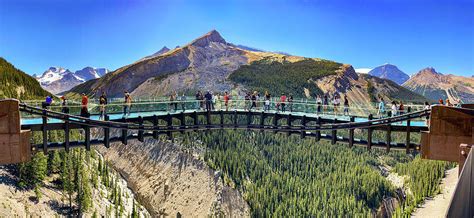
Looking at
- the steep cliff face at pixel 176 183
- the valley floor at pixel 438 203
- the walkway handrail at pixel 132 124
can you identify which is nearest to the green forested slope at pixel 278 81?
the valley floor at pixel 438 203

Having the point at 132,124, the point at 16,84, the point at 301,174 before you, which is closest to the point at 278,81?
the point at 301,174

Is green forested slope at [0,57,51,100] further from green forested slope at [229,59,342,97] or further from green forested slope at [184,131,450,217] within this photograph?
green forested slope at [229,59,342,97]

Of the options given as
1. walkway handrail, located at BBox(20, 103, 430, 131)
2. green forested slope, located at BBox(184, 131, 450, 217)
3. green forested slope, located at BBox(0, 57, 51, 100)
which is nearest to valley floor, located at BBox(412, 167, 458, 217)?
green forested slope, located at BBox(184, 131, 450, 217)

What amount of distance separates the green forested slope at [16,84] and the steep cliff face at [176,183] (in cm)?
3727

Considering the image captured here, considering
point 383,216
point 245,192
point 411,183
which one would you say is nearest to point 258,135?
point 245,192

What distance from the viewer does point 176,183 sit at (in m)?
88.6

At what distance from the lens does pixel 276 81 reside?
613 ft

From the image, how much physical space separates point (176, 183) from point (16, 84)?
6612 cm

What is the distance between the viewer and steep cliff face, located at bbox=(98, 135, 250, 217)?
85.3m

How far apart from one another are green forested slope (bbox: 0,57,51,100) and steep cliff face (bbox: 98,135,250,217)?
122ft

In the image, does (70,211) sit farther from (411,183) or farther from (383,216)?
(411,183)

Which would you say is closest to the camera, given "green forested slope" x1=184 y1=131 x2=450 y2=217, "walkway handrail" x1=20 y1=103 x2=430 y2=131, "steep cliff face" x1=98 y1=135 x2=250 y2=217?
"walkway handrail" x1=20 y1=103 x2=430 y2=131

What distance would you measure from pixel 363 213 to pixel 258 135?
40232 millimetres

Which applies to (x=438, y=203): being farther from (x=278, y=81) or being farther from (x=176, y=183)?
(x=278, y=81)
